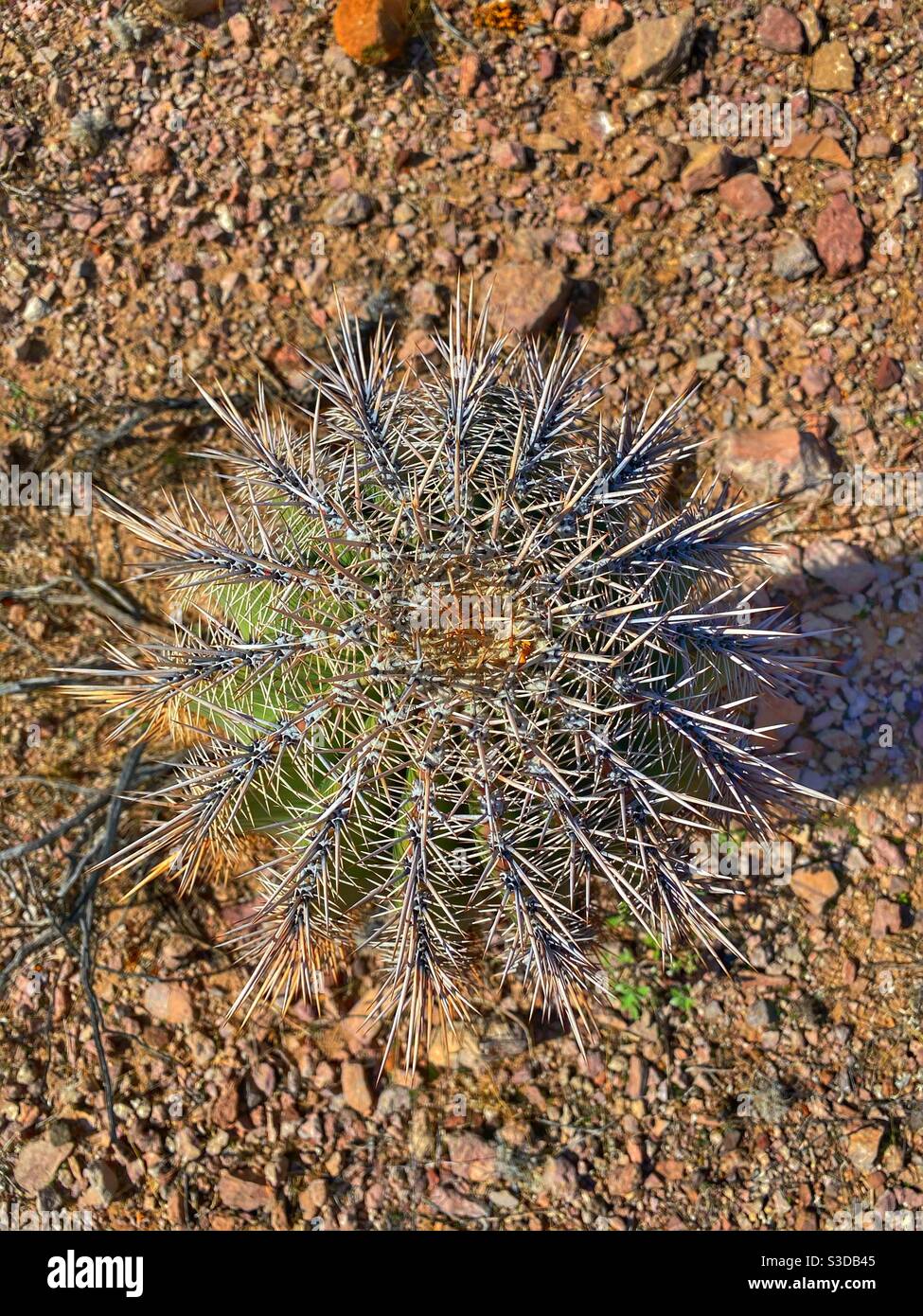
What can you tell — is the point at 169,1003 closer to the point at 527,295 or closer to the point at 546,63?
the point at 527,295

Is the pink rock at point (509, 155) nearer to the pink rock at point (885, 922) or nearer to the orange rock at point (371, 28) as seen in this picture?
the orange rock at point (371, 28)

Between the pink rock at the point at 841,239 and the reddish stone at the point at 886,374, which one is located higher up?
the pink rock at the point at 841,239

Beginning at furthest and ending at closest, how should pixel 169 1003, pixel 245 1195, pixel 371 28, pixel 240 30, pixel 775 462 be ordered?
pixel 240 30
pixel 371 28
pixel 775 462
pixel 169 1003
pixel 245 1195

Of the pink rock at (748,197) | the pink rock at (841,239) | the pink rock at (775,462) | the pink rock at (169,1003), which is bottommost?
the pink rock at (169,1003)

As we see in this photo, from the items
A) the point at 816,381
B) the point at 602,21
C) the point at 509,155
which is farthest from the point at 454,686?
the point at 602,21

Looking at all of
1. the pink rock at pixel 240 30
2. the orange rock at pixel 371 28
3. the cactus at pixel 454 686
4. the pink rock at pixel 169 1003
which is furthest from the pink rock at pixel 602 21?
the pink rock at pixel 169 1003

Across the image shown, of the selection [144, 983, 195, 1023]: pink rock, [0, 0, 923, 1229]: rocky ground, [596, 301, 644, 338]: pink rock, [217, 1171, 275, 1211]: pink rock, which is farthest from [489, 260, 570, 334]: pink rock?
[217, 1171, 275, 1211]: pink rock
